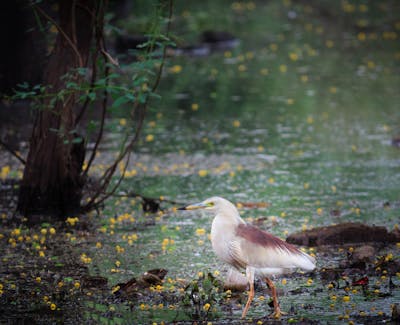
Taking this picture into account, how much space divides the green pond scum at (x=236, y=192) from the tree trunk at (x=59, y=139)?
1.14 ft

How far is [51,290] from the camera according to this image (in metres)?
6.98

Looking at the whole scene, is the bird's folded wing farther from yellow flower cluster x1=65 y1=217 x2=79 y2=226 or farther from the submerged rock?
yellow flower cluster x1=65 y1=217 x2=79 y2=226

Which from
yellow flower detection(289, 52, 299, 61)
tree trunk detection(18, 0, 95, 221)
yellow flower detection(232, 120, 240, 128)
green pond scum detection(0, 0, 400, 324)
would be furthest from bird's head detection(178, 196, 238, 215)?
yellow flower detection(289, 52, 299, 61)

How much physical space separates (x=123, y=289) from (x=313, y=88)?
34.5 feet

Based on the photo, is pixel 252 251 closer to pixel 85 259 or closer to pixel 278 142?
pixel 85 259

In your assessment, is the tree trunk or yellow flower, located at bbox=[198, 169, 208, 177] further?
yellow flower, located at bbox=[198, 169, 208, 177]

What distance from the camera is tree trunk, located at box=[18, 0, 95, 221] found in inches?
355

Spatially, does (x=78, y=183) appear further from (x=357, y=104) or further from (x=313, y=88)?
(x=313, y=88)

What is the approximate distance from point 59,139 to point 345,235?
129 inches

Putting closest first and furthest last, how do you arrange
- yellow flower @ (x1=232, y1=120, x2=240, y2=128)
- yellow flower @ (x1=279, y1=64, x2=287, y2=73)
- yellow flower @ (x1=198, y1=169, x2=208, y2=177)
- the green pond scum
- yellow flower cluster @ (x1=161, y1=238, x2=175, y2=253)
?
the green pond scum → yellow flower cluster @ (x1=161, y1=238, x2=175, y2=253) → yellow flower @ (x1=198, y1=169, x2=208, y2=177) → yellow flower @ (x1=232, y1=120, x2=240, y2=128) → yellow flower @ (x1=279, y1=64, x2=287, y2=73)

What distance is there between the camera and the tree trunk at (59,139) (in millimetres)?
9008

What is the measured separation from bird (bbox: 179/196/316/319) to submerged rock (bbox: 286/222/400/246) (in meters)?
1.93

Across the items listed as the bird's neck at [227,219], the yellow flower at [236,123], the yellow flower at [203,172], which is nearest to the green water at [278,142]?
the yellow flower at [203,172]

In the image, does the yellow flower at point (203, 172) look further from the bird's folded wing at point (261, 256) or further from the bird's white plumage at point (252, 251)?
the bird's folded wing at point (261, 256)
